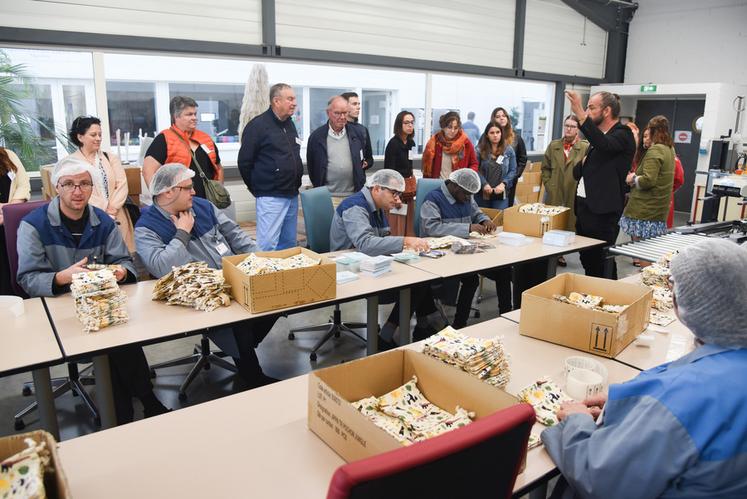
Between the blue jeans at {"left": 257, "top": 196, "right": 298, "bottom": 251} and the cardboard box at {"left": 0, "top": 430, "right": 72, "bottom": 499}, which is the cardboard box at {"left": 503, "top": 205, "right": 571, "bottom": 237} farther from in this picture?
the cardboard box at {"left": 0, "top": 430, "right": 72, "bottom": 499}

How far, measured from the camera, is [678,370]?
1.24m

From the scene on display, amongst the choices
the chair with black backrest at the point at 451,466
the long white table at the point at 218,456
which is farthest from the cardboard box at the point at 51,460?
the chair with black backrest at the point at 451,466

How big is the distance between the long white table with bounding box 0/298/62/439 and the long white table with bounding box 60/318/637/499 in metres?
0.57

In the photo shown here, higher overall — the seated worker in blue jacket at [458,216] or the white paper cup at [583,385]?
the seated worker in blue jacket at [458,216]

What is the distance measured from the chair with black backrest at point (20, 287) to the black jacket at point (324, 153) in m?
2.33

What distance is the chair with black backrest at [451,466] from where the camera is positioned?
3.00 feet

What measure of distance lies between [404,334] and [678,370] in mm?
2050

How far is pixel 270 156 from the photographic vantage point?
4.41 m

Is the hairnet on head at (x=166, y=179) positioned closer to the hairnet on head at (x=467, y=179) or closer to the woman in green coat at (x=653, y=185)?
the hairnet on head at (x=467, y=179)

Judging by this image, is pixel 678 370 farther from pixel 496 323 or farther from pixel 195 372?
pixel 195 372

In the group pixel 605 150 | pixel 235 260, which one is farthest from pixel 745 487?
pixel 605 150

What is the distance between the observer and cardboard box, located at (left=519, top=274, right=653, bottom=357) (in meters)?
2.08

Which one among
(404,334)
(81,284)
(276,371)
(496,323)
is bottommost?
(276,371)

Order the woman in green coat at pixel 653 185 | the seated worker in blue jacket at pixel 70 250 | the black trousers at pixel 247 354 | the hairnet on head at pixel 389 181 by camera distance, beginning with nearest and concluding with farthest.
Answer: the seated worker in blue jacket at pixel 70 250, the black trousers at pixel 247 354, the hairnet on head at pixel 389 181, the woman in green coat at pixel 653 185
